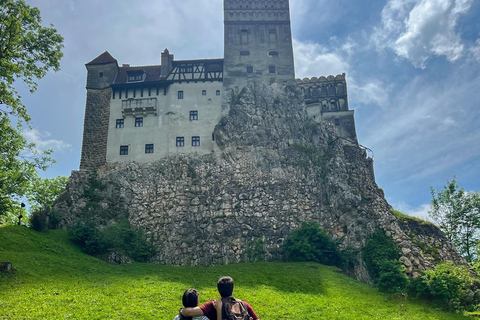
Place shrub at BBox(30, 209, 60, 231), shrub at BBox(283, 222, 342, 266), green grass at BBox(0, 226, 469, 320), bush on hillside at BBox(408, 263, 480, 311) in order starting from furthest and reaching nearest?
1. shrub at BBox(283, 222, 342, 266)
2. shrub at BBox(30, 209, 60, 231)
3. bush on hillside at BBox(408, 263, 480, 311)
4. green grass at BBox(0, 226, 469, 320)

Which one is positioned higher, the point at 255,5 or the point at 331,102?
the point at 255,5

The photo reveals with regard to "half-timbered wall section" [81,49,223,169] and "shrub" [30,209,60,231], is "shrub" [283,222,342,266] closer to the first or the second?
"half-timbered wall section" [81,49,223,169]

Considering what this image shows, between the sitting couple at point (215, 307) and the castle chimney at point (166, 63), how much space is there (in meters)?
48.4

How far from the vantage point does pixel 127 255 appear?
40.6 metres

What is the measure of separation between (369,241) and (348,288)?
10936 mm

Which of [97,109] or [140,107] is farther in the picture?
[97,109]

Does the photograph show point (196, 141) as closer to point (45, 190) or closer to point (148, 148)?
point (148, 148)

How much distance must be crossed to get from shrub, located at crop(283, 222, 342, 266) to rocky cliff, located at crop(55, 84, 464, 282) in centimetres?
160

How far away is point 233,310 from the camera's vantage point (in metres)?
7.97

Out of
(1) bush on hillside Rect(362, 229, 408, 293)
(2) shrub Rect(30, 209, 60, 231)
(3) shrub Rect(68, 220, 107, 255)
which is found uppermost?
(2) shrub Rect(30, 209, 60, 231)

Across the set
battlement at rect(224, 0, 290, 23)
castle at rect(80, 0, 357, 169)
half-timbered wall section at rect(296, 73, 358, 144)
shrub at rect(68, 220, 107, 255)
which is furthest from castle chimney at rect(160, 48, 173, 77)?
shrub at rect(68, 220, 107, 255)

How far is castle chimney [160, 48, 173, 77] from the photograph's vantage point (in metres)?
54.1

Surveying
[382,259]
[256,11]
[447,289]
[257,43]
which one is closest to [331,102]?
[257,43]

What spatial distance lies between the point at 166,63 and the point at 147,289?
34946 millimetres
